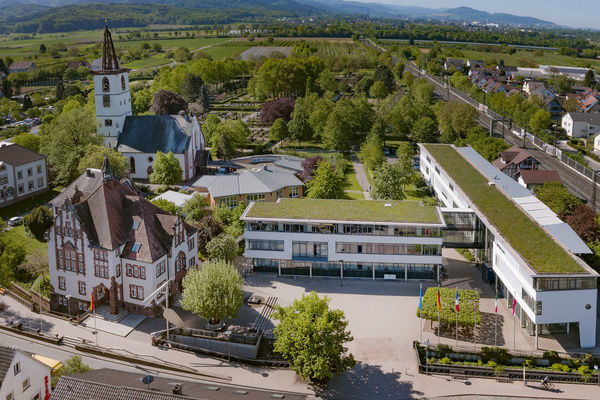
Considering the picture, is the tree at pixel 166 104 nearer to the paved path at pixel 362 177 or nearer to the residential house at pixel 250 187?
the paved path at pixel 362 177

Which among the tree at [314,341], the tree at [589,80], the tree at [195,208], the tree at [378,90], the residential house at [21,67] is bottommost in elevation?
the tree at [314,341]

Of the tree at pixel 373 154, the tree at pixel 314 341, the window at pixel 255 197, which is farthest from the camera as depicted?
the tree at pixel 373 154

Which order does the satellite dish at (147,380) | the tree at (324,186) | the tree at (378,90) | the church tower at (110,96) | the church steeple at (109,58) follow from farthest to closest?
the tree at (378,90)
the church tower at (110,96)
the church steeple at (109,58)
the tree at (324,186)
the satellite dish at (147,380)

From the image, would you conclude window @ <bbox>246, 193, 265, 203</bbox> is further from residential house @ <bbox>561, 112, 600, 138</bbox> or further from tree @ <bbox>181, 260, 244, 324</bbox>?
residential house @ <bbox>561, 112, 600, 138</bbox>

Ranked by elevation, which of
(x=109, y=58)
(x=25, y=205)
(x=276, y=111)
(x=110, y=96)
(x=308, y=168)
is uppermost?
(x=109, y=58)

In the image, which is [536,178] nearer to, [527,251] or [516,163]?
[516,163]

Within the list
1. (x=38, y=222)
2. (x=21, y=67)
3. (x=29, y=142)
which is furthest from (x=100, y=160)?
(x=21, y=67)

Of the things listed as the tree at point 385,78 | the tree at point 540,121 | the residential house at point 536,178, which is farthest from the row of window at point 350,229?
the tree at point 385,78
